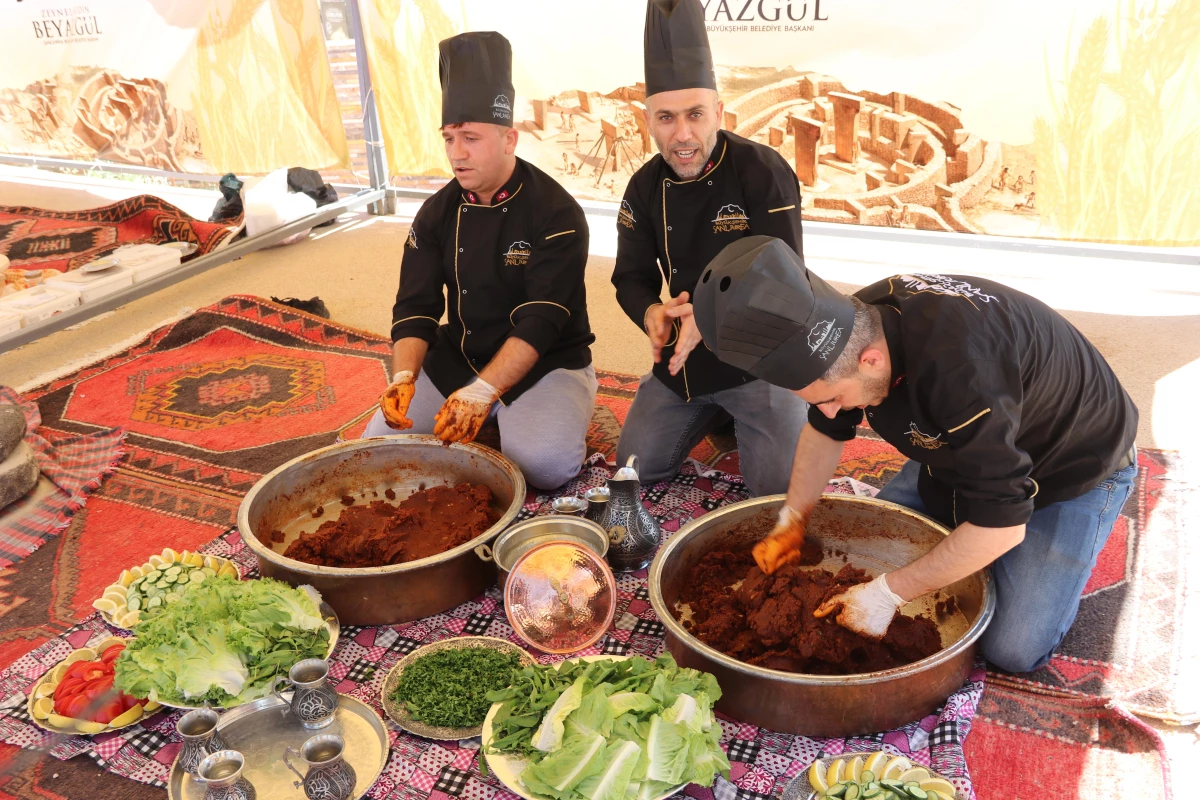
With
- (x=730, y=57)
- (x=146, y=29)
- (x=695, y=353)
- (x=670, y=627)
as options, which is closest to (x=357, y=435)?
(x=695, y=353)

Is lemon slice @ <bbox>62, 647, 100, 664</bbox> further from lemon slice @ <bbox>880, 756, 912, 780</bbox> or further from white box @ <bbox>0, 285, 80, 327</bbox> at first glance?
white box @ <bbox>0, 285, 80, 327</bbox>

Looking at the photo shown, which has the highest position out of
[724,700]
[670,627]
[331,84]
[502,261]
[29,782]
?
[331,84]

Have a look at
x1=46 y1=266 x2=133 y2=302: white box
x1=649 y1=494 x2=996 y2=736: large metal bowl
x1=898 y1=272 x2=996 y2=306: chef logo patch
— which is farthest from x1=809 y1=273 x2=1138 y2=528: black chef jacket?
x1=46 y1=266 x2=133 y2=302: white box

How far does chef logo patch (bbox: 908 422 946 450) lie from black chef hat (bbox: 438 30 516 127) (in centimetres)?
176

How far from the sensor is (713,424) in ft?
11.3

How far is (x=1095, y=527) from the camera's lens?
2.28 metres

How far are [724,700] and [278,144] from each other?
6487 millimetres

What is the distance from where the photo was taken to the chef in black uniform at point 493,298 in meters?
3.04

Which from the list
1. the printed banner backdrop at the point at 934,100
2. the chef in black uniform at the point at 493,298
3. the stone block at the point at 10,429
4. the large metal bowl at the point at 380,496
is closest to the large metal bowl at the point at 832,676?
the large metal bowl at the point at 380,496

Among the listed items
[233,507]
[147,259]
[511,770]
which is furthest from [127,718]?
[147,259]

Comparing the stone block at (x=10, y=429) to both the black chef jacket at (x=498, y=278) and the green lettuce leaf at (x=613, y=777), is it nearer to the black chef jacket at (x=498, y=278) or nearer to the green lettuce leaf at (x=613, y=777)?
the black chef jacket at (x=498, y=278)

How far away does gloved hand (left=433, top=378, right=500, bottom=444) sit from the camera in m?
3.00

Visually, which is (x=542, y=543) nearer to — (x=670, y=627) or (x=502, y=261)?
(x=670, y=627)

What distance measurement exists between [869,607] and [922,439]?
0.42m
